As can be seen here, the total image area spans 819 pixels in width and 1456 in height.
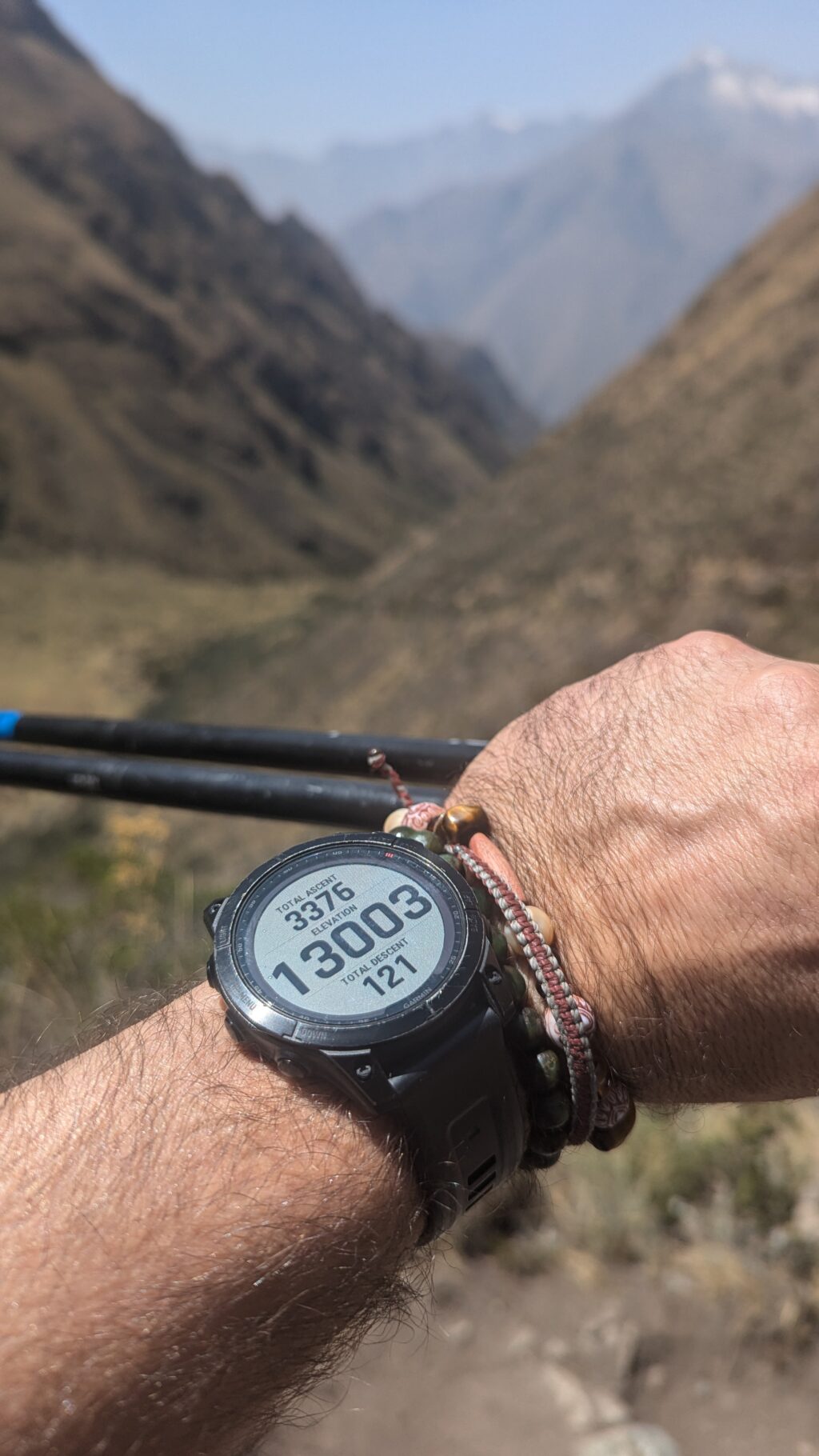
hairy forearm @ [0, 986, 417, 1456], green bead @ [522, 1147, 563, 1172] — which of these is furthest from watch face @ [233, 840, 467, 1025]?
green bead @ [522, 1147, 563, 1172]

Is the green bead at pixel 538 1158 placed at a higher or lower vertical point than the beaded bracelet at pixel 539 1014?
lower

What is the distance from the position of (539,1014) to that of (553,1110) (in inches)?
4.5

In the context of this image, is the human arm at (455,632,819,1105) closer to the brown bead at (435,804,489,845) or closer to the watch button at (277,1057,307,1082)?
the brown bead at (435,804,489,845)

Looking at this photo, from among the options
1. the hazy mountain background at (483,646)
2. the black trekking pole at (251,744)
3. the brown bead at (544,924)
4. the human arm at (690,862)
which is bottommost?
the hazy mountain background at (483,646)

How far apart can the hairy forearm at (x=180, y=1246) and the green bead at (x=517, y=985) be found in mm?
235

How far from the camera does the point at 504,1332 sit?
116 inches

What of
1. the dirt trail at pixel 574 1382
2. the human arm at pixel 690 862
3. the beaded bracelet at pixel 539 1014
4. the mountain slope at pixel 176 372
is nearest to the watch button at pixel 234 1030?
the beaded bracelet at pixel 539 1014

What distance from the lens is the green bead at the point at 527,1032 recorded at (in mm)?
1308

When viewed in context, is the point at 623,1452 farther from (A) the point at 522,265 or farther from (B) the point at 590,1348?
(A) the point at 522,265

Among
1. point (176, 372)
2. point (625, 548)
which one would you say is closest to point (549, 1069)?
point (625, 548)

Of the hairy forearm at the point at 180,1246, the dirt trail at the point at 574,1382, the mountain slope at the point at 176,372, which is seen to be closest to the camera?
the hairy forearm at the point at 180,1246

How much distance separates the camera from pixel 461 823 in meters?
1.48

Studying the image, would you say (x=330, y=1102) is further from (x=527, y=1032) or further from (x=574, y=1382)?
(x=574, y=1382)

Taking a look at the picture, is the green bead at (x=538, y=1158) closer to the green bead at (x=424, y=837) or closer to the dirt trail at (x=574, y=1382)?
the green bead at (x=424, y=837)
